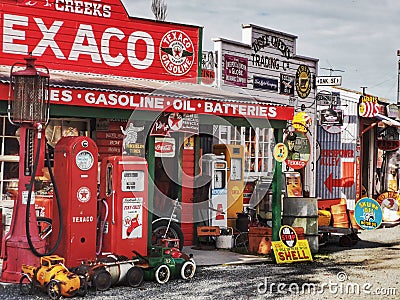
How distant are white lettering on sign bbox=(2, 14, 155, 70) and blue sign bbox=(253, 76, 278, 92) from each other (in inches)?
138

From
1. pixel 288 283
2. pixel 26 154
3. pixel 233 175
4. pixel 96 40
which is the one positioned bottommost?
pixel 288 283

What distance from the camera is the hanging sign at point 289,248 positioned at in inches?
453

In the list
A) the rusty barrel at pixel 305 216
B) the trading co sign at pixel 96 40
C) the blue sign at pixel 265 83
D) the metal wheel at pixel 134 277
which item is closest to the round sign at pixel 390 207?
the blue sign at pixel 265 83

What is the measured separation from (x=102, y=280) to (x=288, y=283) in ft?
8.53

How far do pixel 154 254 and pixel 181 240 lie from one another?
205cm

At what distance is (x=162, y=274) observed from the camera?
9461 millimetres

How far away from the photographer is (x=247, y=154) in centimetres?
1589

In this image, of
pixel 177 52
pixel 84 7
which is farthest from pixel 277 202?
pixel 84 7

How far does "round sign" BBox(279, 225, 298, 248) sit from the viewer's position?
1167 cm

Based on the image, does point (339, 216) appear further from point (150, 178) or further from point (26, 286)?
point (26, 286)

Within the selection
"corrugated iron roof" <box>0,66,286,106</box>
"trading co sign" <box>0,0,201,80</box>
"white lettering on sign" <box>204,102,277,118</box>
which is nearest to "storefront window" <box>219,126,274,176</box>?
"trading co sign" <box>0,0,201,80</box>

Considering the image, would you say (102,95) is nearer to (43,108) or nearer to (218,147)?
(43,108)

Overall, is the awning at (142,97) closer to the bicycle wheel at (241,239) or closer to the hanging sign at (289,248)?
the hanging sign at (289,248)

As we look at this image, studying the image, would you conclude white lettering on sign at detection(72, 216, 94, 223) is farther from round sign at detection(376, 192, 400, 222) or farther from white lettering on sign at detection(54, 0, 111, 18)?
round sign at detection(376, 192, 400, 222)
